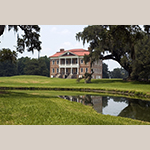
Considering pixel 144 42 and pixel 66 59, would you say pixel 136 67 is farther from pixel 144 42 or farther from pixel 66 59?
pixel 66 59

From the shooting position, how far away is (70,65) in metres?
62.6

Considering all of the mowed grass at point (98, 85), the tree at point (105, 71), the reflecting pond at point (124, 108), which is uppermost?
the tree at point (105, 71)

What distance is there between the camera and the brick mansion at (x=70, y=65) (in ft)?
200

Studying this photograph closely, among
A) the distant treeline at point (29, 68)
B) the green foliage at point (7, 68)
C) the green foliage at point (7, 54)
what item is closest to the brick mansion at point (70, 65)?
the distant treeline at point (29, 68)

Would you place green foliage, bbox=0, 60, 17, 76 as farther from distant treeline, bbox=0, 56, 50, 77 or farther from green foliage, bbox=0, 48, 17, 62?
green foliage, bbox=0, 48, 17, 62

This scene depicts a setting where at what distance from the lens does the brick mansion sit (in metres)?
61.1

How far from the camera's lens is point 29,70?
239 feet

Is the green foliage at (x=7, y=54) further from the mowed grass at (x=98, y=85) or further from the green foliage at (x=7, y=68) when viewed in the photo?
the green foliage at (x=7, y=68)

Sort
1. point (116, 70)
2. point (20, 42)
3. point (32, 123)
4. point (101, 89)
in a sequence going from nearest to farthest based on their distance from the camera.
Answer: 1. point (32, 123)
2. point (20, 42)
3. point (101, 89)
4. point (116, 70)

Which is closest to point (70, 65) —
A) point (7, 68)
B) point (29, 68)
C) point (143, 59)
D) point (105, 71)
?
point (29, 68)

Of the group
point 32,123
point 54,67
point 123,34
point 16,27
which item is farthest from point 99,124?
point 54,67

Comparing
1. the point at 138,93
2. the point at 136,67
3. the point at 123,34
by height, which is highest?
the point at 123,34

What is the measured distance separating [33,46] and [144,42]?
20665 mm

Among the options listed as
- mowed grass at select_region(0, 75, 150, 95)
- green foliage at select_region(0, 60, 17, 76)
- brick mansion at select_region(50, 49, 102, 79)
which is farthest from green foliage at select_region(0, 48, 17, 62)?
green foliage at select_region(0, 60, 17, 76)
